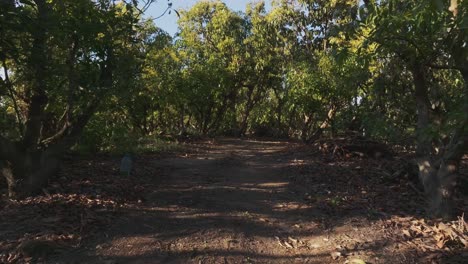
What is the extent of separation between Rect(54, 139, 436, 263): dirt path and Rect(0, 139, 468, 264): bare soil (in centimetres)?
1

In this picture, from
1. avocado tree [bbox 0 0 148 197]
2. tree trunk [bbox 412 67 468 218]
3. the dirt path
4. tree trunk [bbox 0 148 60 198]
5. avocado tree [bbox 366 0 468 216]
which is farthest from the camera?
tree trunk [bbox 0 148 60 198]

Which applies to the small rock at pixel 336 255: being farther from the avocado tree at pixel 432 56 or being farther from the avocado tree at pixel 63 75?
the avocado tree at pixel 63 75

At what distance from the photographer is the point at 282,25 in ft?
76.4

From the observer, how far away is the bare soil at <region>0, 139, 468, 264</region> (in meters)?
5.27

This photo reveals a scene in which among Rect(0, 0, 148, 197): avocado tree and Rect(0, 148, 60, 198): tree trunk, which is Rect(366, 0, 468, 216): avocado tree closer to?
Rect(0, 0, 148, 197): avocado tree

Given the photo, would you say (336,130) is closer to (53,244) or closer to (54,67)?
(54,67)

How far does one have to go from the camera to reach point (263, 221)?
6621 mm

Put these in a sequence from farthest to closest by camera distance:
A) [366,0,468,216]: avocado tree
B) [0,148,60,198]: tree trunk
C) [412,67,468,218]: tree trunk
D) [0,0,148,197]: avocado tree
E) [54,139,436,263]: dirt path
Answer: [0,148,60,198]: tree trunk → [0,0,148,197]: avocado tree → [412,67,468,218]: tree trunk → [54,139,436,263]: dirt path → [366,0,468,216]: avocado tree

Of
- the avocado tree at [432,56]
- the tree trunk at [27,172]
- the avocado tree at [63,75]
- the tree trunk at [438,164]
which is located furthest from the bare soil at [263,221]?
the avocado tree at [63,75]

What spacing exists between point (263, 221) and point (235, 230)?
2.16 feet

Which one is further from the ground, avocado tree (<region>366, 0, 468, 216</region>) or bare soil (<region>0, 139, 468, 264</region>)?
avocado tree (<region>366, 0, 468, 216</region>)

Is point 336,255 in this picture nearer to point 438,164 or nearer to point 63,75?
point 438,164

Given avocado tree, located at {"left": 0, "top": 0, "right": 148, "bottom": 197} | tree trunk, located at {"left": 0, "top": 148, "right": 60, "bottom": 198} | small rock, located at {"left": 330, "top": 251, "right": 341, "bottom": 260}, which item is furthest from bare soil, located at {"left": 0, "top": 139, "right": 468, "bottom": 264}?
avocado tree, located at {"left": 0, "top": 0, "right": 148, "bottom": 197}

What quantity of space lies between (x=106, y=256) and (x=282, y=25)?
19933mm
